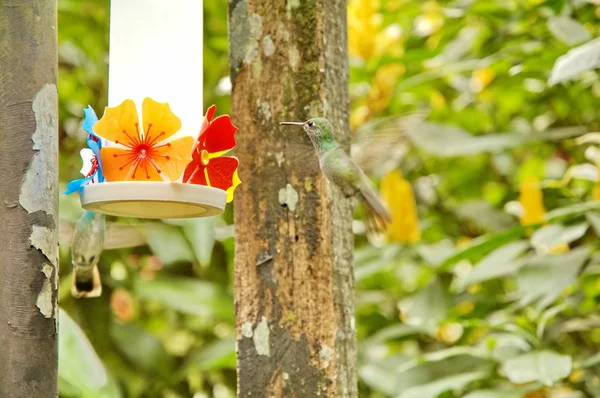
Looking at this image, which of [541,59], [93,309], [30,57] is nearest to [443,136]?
[541,59]

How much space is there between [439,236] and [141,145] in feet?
7.41

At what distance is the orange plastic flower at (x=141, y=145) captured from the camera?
116 cm

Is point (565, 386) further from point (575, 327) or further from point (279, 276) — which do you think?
point (279, 276)

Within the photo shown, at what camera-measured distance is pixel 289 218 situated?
4.28 ft

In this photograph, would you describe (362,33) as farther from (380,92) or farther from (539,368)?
(539,368)

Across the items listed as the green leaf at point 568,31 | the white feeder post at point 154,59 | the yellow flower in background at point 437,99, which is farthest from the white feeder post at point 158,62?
the yellow flower in background at point 437,99

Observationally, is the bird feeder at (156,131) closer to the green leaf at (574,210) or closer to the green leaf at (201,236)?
the green leaf at (201,236)

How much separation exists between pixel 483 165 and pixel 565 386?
1165mm

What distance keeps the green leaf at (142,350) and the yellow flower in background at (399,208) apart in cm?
86

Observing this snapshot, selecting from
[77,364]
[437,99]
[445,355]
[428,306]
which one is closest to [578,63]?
[445,355]

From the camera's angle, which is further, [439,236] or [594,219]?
[439,236]

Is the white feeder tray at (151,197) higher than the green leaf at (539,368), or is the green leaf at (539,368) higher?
the white feeder tray at (151,197)

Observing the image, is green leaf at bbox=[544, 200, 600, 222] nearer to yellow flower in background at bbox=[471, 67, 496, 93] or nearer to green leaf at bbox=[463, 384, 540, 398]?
green leaf at bbox=[463, 384, 540, 398]

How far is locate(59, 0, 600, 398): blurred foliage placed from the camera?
88.5 inches
